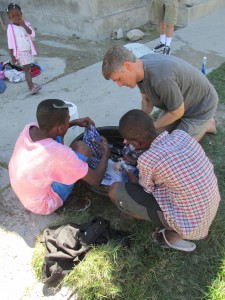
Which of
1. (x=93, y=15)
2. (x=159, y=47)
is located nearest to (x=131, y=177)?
(x=159, y=47)

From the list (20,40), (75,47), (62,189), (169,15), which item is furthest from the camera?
(75,47)

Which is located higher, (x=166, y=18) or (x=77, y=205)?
(x=166, y=18)

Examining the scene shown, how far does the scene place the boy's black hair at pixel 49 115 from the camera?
210 cm

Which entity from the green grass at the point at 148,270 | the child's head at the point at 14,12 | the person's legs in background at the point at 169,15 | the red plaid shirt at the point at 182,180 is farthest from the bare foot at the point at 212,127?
the child's head at the point at 14,12

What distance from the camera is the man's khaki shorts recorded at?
5543mm

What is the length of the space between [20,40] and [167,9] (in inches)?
107

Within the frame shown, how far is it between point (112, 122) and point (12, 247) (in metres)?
1.91

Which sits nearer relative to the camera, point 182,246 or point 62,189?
Answer: point 182,246

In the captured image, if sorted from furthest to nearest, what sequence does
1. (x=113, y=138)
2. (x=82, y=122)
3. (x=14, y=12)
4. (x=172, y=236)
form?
1. (x=14, y=12)
2. (x=113, y=138)
3. (x=82, y=122)
4. (x=172, y=236)

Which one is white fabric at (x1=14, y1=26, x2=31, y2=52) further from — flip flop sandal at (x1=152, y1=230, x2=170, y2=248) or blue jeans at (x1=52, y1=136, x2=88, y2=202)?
flip flop sandal at (x1=152, y1=230, x2=170, y2=248)

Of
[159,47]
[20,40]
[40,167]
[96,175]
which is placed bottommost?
[159,47]

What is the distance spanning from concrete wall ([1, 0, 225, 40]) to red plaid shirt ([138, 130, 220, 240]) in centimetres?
520

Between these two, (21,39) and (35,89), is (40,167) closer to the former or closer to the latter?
(35,89)

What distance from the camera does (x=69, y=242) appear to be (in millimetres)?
2113
